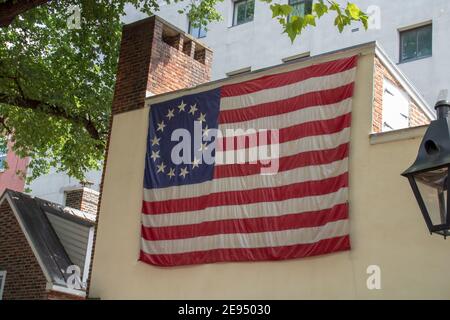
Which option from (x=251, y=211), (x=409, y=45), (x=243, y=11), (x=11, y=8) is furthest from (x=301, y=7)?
(x=251, y=211)

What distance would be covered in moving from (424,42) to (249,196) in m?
14.5

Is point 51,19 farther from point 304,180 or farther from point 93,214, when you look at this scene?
point 304,180

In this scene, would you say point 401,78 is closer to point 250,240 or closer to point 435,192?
point 250,240

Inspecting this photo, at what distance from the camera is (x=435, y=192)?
6.16m

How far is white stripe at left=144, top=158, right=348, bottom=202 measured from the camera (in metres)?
10.4

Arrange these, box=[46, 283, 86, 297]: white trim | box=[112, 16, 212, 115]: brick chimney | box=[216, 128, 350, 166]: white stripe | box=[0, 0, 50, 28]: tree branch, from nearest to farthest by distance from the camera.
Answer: box=[216, 128, 350, 166]: white stripe → box=[0, 0, 50, 28]: tree branch → box=[112, 16, 212, 115]: brick chimney → box=[46, 283, 86, 297]: white trim

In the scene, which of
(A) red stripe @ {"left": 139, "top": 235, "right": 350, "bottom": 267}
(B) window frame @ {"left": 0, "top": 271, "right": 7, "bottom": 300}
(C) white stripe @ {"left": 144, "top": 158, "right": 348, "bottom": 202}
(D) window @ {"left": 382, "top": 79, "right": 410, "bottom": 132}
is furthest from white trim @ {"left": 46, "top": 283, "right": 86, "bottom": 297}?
(D) window @ {"left": 382, "top": 79, "right": 410, "bottom": 132}

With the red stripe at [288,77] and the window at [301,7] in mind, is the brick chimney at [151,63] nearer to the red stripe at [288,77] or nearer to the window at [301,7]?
the red stripe at [288,77]

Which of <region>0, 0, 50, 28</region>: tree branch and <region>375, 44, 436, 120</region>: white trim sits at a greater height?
<region>0, 0, 50, 28</region>: tree branch

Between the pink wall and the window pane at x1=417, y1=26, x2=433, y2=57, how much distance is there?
18008 mm

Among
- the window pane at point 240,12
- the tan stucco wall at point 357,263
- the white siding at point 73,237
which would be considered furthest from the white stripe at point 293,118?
the window pane at point 240,12

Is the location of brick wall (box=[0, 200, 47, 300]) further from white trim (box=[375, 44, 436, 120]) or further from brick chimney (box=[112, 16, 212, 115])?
white trim (box=[375, 44, 436, 120])

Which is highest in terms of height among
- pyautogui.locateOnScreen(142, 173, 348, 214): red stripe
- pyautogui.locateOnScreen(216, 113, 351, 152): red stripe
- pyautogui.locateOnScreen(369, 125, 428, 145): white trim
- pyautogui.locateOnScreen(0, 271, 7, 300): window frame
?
pyautogui.locateOnScreen(216, 113, 351, 152): red stripe

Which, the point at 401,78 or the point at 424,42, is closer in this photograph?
the point at 401,78
